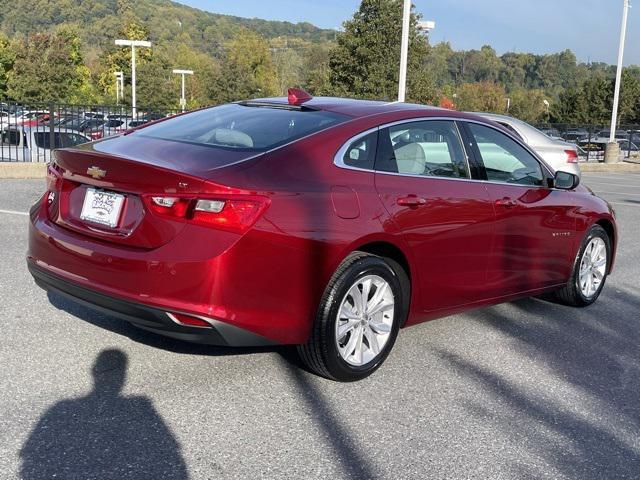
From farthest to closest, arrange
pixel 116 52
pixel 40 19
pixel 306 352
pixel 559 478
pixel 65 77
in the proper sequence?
1. pixel 40 19
2. pixel 116 52
3. pixel 65 77
4. pixel 306 352
5. pixel 559 478

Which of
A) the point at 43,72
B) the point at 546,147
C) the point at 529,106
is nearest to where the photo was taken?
the point at 546,147

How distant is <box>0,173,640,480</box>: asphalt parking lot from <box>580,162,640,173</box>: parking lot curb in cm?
2223

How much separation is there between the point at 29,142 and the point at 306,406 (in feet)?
42.3

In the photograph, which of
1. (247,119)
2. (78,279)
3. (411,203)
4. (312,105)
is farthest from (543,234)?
(78,279)

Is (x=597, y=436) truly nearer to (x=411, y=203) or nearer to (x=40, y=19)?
(x=411, y=203)

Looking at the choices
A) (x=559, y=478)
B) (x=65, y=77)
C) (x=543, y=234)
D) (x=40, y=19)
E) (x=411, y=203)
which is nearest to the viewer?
(x=559, y=478)

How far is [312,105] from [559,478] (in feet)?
8.51

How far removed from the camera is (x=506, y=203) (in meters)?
4.93

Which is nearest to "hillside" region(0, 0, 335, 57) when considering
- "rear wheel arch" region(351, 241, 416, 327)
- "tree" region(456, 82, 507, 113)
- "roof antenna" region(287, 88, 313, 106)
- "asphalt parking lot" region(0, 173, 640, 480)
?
"tree" region(456, 82, 507, 113)

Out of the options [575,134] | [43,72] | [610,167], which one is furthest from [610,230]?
[43,72]

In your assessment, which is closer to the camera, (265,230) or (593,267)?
(265,230)

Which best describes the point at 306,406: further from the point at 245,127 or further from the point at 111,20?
the point at 111,20

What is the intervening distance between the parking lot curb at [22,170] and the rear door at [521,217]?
10666 millimetres

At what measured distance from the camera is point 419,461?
318 cm
